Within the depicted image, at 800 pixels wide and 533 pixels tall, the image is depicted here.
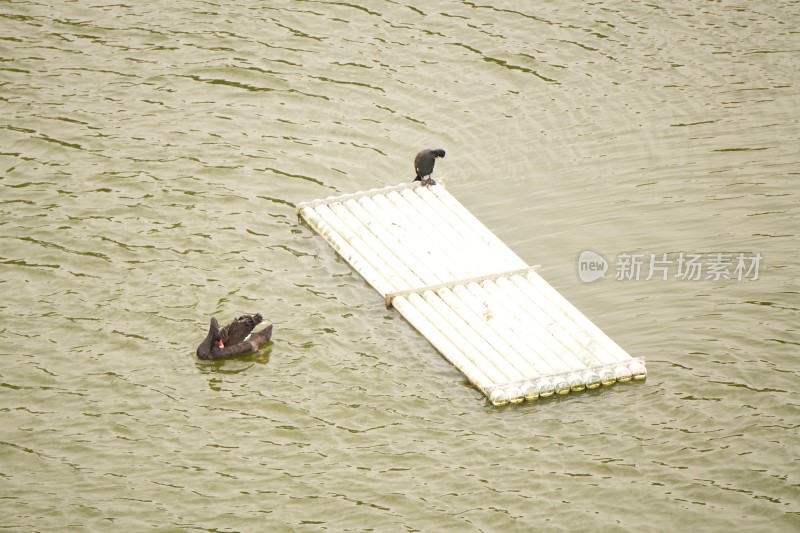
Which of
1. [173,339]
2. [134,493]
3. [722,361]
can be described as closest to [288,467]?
[134,493]

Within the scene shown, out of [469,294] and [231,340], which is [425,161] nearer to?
[469,294]

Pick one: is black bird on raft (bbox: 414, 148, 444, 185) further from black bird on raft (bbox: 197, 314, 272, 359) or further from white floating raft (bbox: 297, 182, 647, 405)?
black bird on raft (bbox: 197, 314, 272, 359)

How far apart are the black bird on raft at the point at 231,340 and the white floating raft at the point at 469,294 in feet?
7.19

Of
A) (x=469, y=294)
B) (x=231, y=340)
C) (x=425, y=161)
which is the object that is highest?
(x=425, y=161)

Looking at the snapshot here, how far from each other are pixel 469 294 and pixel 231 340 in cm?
367

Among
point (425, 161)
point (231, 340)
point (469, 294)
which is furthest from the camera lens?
point (425, 161)

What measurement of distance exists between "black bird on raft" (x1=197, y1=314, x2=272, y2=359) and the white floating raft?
7.19 feet

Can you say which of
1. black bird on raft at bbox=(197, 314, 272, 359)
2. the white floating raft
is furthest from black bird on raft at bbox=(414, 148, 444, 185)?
black bird on raft at bbox=(197, 314, 272, 359)

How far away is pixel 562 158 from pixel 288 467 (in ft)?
30.4

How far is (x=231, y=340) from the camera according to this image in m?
16.3

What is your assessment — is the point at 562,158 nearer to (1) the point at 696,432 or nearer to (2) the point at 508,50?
(2) the point at 508,50

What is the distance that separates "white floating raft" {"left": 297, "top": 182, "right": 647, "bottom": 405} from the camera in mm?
15820

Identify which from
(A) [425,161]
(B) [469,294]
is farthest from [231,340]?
(A) [425,161]

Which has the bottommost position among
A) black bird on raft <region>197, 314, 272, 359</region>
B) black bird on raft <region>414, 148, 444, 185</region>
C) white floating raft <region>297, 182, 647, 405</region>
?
black bird on raft <region>197, 314, 272, 359</region>
